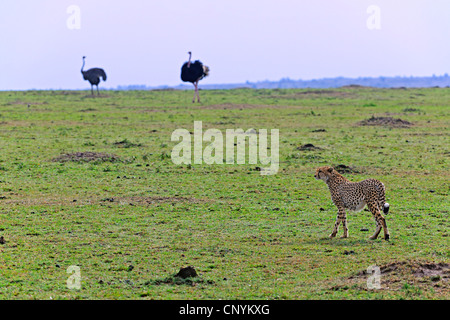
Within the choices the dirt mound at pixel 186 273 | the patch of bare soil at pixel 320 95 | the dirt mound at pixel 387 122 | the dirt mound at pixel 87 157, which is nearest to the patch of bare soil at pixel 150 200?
the dirt mound at pixel 87 157

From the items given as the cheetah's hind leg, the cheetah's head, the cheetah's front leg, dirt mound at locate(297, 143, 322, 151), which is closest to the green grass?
the cheetah's hind leg

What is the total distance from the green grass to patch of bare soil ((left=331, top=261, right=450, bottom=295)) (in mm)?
32

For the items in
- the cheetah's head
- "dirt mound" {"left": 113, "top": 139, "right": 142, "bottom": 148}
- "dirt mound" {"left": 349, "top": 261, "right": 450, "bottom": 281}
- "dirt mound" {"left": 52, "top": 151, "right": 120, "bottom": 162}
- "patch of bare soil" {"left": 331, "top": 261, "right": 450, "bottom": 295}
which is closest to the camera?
"patch of bare soil" {"left": 331, "top": 261, "right": 450, "bottom": 295}

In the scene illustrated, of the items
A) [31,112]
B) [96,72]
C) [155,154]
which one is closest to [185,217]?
[155,154]

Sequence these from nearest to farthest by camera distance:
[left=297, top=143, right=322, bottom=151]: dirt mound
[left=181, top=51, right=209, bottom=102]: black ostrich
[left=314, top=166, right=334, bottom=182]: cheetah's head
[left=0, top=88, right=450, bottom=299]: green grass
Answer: [left=0, top=88, right=450, bottom=299]: green grass < [left=314, top=166, right=334, bottom=182]: cheetah's head < [left=297, top=143, right=322, bottom=151]: dirt mound < [left=181, top=51, right=209, bottom=102]: black ostrich

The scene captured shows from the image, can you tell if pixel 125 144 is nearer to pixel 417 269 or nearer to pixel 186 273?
pixel 186 273

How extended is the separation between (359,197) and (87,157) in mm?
10775

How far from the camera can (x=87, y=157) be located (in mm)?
19281

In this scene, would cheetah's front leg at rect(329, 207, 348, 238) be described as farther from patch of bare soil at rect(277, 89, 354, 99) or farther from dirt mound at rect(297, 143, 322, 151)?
patch of bare soil at rect(277, 89, 354, 99)

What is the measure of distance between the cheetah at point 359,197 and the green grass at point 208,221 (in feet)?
1.16

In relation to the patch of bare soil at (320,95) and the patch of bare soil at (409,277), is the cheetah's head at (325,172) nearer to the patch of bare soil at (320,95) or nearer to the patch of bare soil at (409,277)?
the patch of bare soil at (409,277)

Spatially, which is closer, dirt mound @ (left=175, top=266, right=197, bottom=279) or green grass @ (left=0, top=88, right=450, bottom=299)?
green grass @ (left=0, top=88, right=450, bottom=299)

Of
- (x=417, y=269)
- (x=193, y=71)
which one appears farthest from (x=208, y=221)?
(x=193, y=71)

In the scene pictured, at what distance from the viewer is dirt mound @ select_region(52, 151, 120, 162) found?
1902cm
